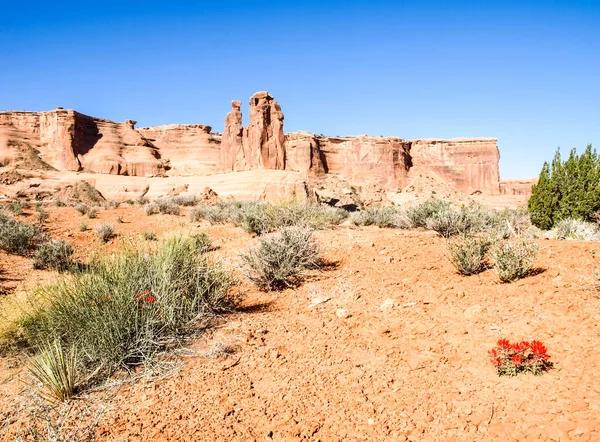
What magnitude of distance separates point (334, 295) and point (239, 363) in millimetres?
2084

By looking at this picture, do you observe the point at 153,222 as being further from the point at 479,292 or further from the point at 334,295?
the point at 479,292

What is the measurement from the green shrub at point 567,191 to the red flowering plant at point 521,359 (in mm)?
10859

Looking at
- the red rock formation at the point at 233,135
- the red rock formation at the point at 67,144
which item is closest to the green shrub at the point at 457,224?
the red rock formation at the point at 233,135

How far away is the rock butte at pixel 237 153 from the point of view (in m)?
45.3

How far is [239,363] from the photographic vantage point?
3.56 meters

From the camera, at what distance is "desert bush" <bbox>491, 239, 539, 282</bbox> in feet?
15.9

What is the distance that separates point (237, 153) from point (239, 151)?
1.75m

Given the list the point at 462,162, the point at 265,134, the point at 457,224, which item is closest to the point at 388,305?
the point at 457,224

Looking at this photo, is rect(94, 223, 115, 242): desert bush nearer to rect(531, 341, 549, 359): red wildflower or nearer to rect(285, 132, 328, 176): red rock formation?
rect(531, 341, 549, 359): red wildflower

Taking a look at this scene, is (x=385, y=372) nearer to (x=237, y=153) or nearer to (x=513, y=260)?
(x=513, y=260)

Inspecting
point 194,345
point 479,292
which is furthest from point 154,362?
point 479,292

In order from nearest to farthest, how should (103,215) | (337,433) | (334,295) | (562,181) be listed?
(337,433), (334,295), (562,181), (103,215)

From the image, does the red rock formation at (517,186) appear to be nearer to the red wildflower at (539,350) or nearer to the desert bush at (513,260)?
the desert bush at (513,260)

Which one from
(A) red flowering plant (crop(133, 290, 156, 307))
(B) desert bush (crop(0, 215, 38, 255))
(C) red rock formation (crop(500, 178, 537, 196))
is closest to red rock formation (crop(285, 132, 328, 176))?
(C) red rock formation (crop(500, 178, 537, 196))
